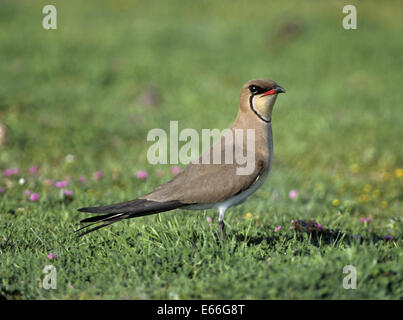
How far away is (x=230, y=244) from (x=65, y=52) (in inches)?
401

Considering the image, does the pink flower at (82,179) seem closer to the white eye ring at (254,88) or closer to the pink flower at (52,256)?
the pink flower at (52,256)

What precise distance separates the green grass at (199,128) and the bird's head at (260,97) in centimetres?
104

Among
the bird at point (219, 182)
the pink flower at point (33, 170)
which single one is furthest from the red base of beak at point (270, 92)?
the pink flower at point (33, 170)

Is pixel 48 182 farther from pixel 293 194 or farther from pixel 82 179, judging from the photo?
pixel 293 194

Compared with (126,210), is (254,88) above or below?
above

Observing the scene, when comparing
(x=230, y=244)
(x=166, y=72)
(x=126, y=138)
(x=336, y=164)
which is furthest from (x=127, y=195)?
(x=166, y=72)

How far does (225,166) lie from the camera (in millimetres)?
4082

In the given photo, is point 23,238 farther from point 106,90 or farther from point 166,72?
point 166,72

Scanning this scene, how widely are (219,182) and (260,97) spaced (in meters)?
0.86

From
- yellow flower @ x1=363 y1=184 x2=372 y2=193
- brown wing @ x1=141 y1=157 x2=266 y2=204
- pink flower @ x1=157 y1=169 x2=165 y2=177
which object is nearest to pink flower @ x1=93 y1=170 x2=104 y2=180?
pink flower @ x1=157 y1=169 x2=165 y2=177

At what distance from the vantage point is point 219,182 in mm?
3996

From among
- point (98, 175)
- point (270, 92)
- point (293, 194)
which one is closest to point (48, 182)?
point (98, 175)

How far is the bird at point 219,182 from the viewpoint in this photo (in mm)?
3826

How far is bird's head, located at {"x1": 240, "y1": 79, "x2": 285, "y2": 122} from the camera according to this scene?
14.0 feet
